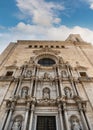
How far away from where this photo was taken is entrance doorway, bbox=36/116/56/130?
29.3 feet

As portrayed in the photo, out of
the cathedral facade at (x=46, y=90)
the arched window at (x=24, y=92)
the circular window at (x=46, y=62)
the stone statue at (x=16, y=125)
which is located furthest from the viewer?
the circular window at (x=46, y=62)

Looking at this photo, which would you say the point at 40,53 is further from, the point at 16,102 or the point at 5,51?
the point at 16,102

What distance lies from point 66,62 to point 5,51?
8523 millimetres

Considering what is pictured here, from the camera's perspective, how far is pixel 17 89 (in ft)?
39.0

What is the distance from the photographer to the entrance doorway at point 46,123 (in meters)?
8.94

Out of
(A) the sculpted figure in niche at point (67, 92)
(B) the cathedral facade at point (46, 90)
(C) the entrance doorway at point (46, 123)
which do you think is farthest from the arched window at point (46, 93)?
(C) the entrance doorway at point (46, 123)

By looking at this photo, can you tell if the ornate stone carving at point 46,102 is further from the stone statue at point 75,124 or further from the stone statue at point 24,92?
the stone statue at point 75,124

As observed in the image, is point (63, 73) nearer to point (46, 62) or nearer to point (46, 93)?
point (46, 62)

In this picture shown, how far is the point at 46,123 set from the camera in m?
9.22

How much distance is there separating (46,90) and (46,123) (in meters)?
3.30

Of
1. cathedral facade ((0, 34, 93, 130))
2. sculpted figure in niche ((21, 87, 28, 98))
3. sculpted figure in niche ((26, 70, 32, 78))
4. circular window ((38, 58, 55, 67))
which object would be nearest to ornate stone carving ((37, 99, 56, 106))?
cathedral facade ((0, 34, 93, 130))

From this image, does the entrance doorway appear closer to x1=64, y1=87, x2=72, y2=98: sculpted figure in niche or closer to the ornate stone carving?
the ornate stone carving

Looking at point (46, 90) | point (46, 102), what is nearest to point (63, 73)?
point (46, 90)

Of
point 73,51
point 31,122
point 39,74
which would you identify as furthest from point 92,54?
point 31,122
